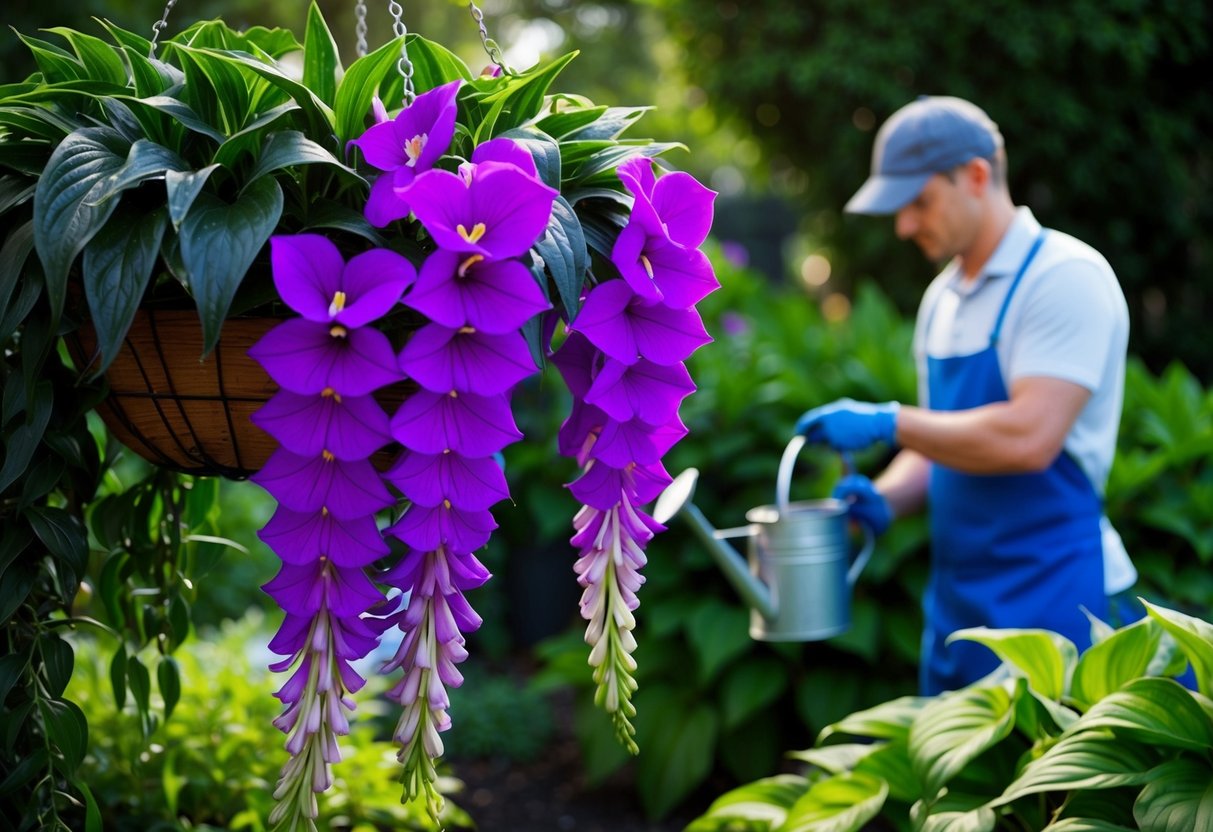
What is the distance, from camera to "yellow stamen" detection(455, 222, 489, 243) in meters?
1.00

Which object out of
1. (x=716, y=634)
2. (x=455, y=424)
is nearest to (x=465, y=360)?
(x=455, y=424)

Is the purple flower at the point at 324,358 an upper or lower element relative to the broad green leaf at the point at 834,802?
upper

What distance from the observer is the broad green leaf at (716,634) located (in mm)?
3262

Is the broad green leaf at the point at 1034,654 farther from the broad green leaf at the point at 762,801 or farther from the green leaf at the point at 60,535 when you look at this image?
the green leaf at the point at 60,535

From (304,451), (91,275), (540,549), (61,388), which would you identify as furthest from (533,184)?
(540,549)

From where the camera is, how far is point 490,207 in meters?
1.01

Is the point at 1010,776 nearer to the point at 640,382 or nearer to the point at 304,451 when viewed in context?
the point at 640,382

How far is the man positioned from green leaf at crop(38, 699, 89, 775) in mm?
1640

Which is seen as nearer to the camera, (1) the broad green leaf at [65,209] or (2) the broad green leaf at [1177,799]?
(1) the broad green leaf at [65,209]

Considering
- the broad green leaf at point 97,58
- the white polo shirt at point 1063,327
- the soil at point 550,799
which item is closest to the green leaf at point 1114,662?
the white polo shirt at point 1063,327

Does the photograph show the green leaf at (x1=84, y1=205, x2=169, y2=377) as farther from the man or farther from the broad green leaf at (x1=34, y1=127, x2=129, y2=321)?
the man

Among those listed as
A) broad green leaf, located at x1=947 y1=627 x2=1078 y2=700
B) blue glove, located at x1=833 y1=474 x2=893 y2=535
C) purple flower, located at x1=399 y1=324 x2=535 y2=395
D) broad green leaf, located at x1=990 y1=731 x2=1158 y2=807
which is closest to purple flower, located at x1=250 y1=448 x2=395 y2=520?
purple flower, located at x1=399 y1=324 x2=535 y2=395

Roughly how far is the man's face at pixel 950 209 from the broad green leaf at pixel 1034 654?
3.26 ft

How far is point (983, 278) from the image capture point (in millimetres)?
2537
